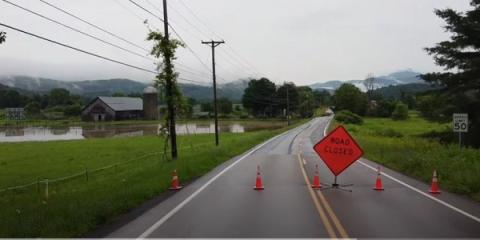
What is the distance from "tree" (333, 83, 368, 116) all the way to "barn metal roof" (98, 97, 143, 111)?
227 feet

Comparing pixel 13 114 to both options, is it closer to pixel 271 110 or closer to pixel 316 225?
pixel 271 110

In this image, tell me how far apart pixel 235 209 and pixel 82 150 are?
39.3m

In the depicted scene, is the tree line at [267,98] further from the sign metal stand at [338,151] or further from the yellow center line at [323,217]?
the yellow center line at [323,217]

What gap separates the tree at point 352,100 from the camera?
179125 mm

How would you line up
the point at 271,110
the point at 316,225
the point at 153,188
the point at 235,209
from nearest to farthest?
the point at 316,225 < the point at 235,209 < the point at 153,188 < the point at 271,110

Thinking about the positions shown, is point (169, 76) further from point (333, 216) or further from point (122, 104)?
point (122, 104)

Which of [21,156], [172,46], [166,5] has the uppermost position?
[166,5]

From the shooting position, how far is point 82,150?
49438mm

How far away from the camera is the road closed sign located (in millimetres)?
17516

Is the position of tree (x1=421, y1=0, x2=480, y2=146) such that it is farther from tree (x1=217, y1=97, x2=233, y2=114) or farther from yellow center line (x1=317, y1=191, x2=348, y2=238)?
tree (x1=217, y1=97, x2=233, y2=114)

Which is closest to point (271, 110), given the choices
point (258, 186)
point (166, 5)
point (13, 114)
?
point (13, 114)

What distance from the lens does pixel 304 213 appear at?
12.2 m

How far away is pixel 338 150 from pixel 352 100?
16813cm

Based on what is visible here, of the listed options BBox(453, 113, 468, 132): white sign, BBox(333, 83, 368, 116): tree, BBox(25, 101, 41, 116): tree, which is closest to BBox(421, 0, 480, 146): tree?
BBox(453, 113, 468, 132): white sign
